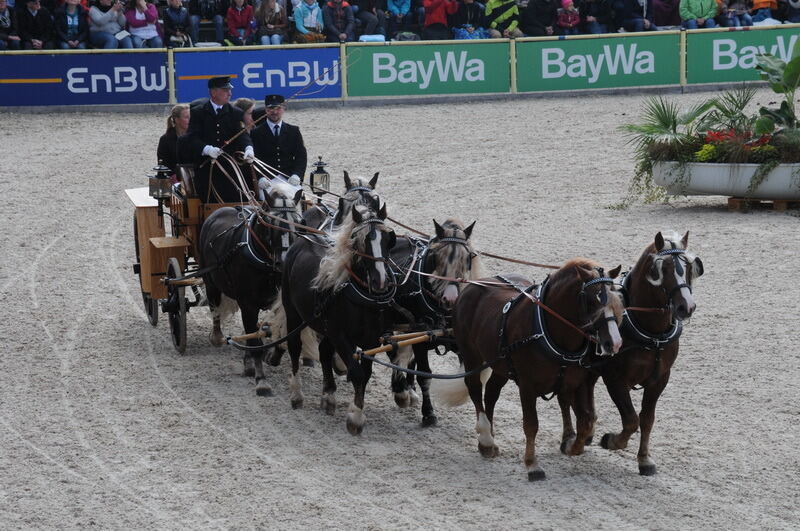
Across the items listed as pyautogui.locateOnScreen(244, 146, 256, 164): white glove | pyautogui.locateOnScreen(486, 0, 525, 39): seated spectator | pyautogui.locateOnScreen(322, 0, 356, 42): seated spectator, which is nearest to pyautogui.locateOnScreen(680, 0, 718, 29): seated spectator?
pyautogui.locateOnScreen(486, 0, 525, 39): seated spectator

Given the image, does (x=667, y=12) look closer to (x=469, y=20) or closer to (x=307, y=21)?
(x=469, y=20)

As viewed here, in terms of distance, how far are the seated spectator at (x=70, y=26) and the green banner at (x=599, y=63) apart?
743 cm

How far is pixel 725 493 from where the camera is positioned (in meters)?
6.98

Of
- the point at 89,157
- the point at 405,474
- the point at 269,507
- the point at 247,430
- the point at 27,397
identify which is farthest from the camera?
the point at 89,157

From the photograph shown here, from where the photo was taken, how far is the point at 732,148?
14.5m

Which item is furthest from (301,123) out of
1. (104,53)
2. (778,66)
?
(778,66)

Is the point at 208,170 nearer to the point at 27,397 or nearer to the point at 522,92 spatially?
the point at 27,397

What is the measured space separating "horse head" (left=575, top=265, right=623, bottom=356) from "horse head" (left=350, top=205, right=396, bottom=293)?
5.44ft

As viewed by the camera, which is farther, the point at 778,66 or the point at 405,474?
the point at 778,66

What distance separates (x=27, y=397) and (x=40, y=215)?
698cm

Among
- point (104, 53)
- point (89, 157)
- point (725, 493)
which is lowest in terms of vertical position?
point (725, 493)

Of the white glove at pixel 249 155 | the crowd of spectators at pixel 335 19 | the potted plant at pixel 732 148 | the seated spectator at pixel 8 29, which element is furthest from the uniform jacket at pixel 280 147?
the seated spectator at pixel 8 29

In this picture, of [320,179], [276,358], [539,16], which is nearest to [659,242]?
[276,358]

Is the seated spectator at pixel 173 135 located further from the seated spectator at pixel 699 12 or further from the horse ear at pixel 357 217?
the seated spectator at pixel 699 12
